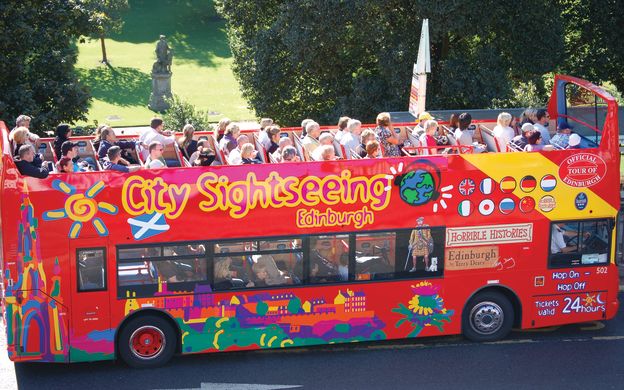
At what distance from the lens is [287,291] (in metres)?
14.0

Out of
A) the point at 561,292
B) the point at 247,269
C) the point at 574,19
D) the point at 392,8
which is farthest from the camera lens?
the point at 574,19

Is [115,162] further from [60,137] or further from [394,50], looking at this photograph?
[394,50]

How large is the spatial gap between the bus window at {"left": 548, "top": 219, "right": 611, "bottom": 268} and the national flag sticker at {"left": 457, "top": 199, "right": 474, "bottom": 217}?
4.72 ft

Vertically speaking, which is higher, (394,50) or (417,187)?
(394,50)

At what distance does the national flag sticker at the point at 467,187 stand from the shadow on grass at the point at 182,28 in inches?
1557

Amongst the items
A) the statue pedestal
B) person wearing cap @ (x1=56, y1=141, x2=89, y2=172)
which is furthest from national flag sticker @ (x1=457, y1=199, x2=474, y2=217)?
the statue pedestal

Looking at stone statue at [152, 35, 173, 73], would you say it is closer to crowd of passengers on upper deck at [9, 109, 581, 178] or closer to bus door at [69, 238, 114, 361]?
crowd of passengers on upper deck at [9, 109, 581, 178]

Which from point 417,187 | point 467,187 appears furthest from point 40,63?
point 467,187

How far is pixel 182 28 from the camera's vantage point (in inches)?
2306

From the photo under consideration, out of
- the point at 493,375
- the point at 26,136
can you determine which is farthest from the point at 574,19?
the point at 26,136

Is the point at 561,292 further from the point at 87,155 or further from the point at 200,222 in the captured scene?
the point at 87,155

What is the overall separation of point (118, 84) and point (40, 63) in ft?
76.0

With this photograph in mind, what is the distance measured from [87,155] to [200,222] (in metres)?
2.47

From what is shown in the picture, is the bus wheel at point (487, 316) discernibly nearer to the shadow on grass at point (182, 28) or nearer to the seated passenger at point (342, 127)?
the seated passenger at point (342, 127)
